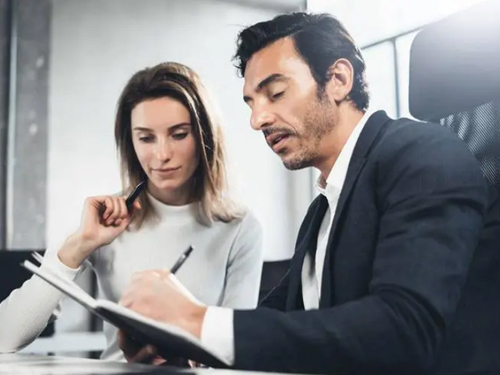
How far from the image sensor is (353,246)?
0.83m

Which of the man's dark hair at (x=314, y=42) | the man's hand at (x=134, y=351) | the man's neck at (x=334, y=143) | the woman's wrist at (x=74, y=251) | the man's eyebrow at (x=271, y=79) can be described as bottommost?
the man's hand at (x=134, y=351)

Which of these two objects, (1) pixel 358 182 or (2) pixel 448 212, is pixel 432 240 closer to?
(2) pixel 448 212

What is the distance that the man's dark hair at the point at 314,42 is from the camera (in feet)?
3.61

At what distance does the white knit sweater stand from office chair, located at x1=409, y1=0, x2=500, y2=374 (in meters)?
0.47

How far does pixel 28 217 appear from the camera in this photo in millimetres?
2715

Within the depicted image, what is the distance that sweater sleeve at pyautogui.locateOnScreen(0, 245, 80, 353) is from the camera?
1200mm

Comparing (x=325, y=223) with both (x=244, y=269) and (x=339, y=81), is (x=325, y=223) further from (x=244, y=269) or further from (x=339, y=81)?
(x=244, y=269)

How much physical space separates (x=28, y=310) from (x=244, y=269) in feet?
1.28

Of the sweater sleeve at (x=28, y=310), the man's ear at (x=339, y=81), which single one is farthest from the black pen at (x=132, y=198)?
the man's ear at (x=339, y=81)

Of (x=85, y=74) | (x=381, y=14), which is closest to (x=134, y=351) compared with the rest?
(x=85, y=74)

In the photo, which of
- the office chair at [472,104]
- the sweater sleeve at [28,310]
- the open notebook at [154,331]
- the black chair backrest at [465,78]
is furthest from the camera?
the sweater sleeve at [28,310]

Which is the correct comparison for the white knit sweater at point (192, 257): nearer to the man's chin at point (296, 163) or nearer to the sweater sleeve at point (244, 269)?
the sweater sleeve at point (244, 269)

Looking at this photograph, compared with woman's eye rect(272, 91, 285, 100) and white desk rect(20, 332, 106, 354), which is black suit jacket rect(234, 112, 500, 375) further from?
white desk rect(20, 332, 106, 354)

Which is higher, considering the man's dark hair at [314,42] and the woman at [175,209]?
the man's dark hair at [314,42]
